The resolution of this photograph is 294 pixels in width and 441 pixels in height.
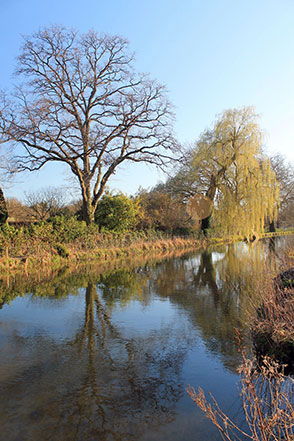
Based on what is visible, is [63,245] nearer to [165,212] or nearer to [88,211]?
[88,211]

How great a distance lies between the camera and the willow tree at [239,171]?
26719 millimetres

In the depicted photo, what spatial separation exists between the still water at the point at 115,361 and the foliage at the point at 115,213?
14.1 m

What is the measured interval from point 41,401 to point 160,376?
1.59 m

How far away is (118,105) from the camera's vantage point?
922 inches

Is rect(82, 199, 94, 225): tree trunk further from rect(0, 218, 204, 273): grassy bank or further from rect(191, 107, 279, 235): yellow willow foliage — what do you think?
rect(191, 107, 279, 235): yellow willow foliage

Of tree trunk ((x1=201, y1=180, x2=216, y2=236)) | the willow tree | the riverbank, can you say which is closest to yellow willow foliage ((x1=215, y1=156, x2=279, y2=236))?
the willow tree

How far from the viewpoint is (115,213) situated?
997 inches

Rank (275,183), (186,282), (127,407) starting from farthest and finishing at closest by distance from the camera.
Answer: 1. (275,183)
2. (186,282)
3. (127,407)

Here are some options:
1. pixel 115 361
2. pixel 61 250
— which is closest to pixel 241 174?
pixel 61 250

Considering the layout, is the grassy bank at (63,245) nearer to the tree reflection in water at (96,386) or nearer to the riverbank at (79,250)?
the riverbank at (79,250)

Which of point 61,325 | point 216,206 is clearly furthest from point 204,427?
point 216,206

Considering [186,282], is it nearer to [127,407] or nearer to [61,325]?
[61,325]

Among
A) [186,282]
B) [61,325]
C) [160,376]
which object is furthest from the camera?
[186,282]

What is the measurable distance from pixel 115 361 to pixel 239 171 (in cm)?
2370
